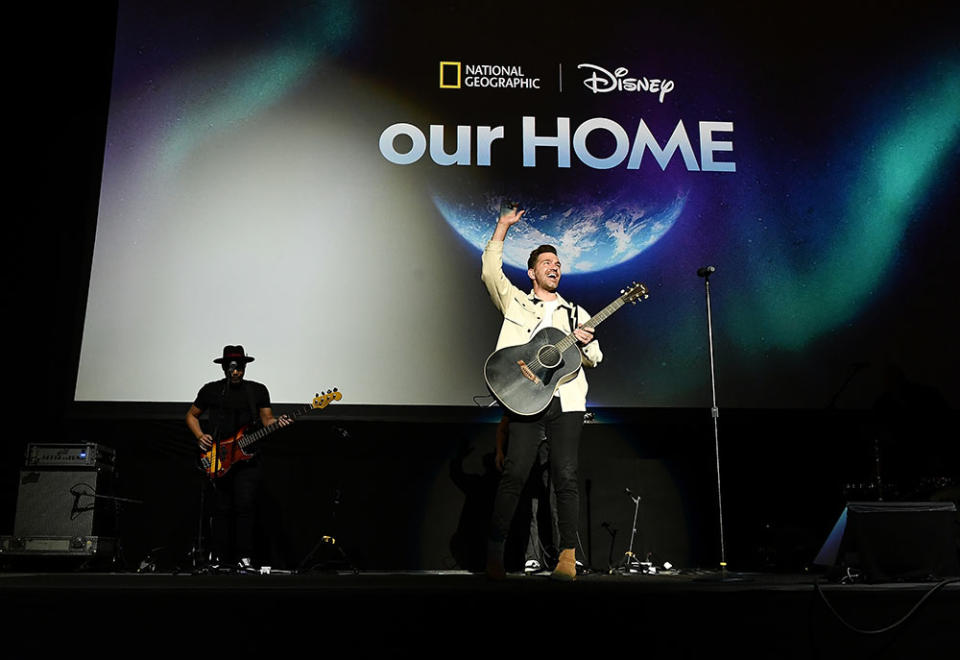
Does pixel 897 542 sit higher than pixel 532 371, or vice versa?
pixel 532 371

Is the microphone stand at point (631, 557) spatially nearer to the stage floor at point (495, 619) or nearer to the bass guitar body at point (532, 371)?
the bass guitar body at point (532, 371)

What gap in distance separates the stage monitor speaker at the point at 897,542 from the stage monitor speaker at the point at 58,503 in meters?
4.55

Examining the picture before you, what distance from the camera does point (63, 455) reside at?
562 centimetres

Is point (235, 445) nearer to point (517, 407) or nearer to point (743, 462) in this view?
point (517, 407)

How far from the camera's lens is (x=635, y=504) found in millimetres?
5996

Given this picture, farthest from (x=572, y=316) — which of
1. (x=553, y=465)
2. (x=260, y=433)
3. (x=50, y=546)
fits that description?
(x=50, y=546)

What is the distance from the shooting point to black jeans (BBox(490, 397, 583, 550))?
396 cm

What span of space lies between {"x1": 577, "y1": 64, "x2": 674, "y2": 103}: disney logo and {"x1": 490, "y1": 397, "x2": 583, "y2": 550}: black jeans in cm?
317

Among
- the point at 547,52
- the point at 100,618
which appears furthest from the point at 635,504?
the point at 100,618

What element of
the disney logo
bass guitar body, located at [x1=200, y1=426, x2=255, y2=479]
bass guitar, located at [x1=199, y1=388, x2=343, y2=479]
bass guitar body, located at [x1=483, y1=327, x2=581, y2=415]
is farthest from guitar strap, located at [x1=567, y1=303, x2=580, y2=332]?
the disney logo

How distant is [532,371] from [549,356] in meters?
0.11

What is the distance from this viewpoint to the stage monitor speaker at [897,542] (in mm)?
3328

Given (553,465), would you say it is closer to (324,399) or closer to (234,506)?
(324,399)

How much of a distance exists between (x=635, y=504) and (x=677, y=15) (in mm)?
3700
